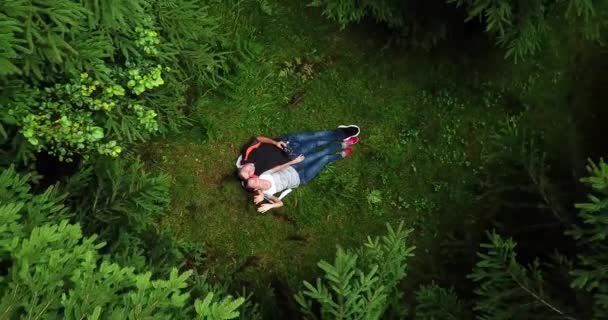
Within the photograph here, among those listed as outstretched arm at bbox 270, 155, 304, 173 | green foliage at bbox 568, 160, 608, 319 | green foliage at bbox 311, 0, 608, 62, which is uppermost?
green foliage at bbox 311, 0, 608, 62

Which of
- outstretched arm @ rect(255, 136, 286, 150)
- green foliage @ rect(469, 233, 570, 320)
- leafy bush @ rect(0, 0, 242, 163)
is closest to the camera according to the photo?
leafy bush @ rect(0, 0, 242, 163)

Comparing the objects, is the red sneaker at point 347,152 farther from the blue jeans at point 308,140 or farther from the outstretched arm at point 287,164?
the outstretched arm at point 287,164

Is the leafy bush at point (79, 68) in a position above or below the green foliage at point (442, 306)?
above

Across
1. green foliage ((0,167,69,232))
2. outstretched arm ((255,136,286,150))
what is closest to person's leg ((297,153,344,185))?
outstretched arm ((255,136,286,150))

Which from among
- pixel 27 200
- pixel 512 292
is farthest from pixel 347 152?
pixel 27 200

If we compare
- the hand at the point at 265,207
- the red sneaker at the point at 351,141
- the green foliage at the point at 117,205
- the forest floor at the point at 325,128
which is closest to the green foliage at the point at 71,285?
the green foliage at the point at 117,205

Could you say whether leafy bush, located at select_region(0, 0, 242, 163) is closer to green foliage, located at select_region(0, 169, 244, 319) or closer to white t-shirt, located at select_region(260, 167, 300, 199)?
green foliage, located at select_region(0, 169, 244, 319)

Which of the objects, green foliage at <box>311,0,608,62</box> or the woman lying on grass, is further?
the woman lying on grass
